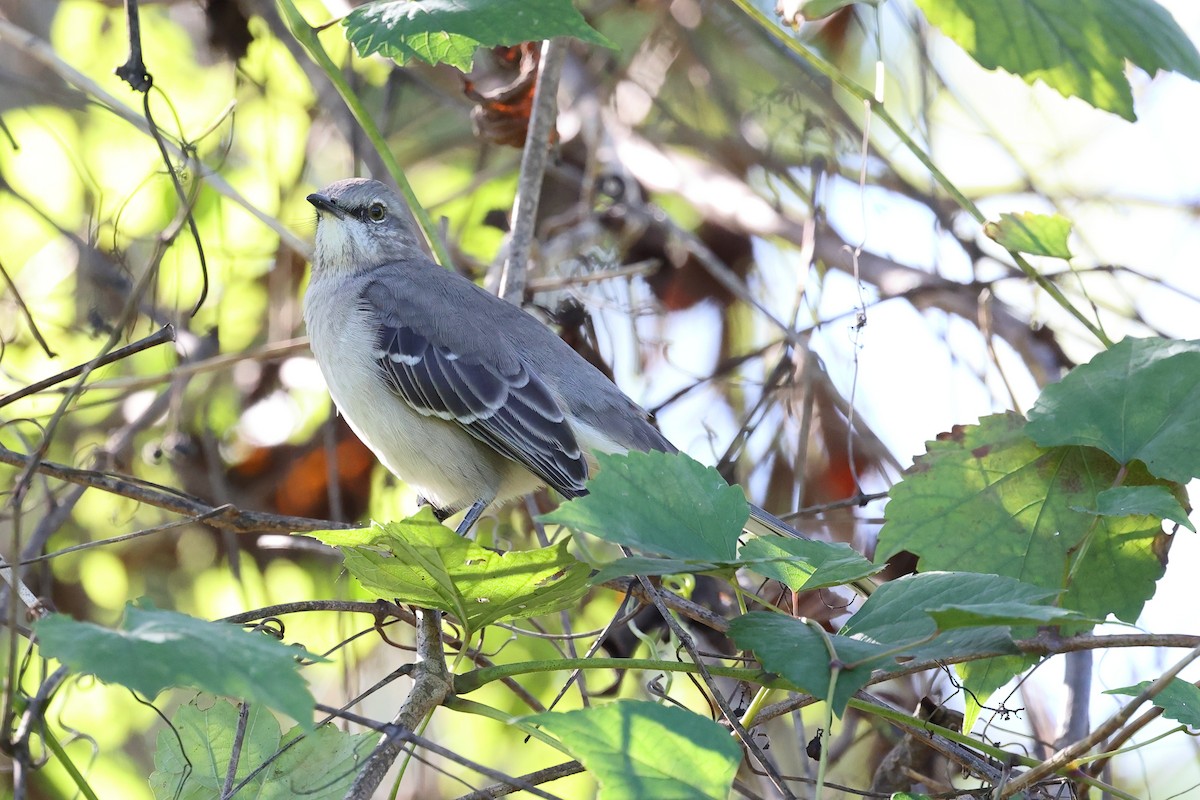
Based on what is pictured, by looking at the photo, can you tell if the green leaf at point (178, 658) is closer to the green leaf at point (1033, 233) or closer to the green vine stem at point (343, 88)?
the green vine stem at point (343, 88)

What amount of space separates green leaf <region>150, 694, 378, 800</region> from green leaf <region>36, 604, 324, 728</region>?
0.71 meters

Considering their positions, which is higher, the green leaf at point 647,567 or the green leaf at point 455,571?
the green leaf at point 455,571

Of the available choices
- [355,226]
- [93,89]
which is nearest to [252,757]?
[93,89]

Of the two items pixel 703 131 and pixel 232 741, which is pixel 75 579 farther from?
pixel 703 131

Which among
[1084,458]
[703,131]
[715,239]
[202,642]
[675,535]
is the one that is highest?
[703,131]

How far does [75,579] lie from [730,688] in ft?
8.45

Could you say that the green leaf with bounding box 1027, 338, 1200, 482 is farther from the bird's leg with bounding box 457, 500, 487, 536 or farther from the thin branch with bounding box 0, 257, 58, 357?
the thin branch with bounding box 0, 257, 58, 357

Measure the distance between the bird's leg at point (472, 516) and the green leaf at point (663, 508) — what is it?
1948mm

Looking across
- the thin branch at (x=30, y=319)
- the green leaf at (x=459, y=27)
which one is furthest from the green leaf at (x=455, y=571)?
the thin branch at (x=30, y=319)

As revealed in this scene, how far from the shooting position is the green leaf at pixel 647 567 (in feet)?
5.69

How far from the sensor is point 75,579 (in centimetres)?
432

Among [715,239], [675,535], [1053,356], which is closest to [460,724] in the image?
[715,239]

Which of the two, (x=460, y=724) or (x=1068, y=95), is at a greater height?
(x=1068, y=95)

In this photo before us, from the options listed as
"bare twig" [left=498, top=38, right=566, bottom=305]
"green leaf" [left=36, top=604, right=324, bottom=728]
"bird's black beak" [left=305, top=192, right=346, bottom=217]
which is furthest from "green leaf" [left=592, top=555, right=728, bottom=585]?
"bird's black beak" [left=305, top=192, right=346, bottom=217]
